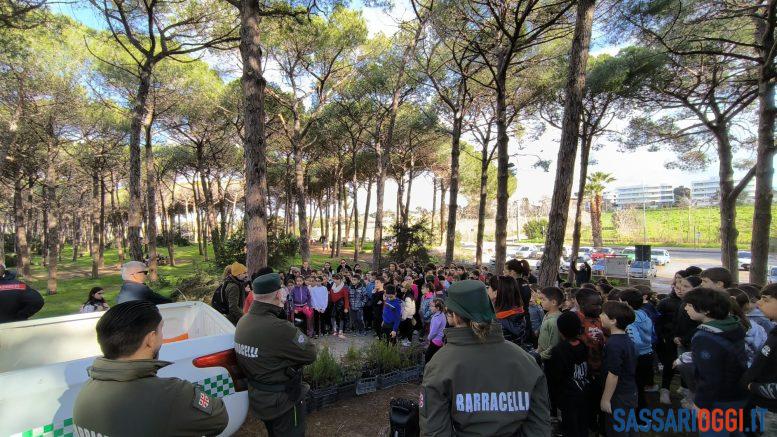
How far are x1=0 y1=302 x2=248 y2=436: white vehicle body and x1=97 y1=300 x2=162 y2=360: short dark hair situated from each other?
628mm

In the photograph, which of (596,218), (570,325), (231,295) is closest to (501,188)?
(570,325)

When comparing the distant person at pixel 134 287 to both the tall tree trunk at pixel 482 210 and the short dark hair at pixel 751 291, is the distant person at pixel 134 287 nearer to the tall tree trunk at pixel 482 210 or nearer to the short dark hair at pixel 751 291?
the short dark hair at pixel 751 291

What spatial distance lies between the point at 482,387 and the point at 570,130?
20.0ft

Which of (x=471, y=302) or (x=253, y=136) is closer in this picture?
(x=471, y=302)

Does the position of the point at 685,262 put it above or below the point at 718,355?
below

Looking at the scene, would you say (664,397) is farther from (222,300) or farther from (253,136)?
(253,136)

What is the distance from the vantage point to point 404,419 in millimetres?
2609

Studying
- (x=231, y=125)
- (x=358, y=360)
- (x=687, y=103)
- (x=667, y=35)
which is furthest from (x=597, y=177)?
(x=358, y=360)

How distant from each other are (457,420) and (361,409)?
262cm

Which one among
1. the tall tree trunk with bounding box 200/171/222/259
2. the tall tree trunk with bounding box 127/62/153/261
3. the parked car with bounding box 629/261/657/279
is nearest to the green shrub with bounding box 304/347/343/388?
the tall tree trunk with bounding box 127/62/153/261

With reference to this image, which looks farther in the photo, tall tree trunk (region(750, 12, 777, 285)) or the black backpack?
tall tree trunk (region(750, 12, 777, 285))

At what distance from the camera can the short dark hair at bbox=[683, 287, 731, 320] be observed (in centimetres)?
263

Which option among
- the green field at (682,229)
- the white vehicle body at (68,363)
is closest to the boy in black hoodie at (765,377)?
the white vehicle body at (68,363)

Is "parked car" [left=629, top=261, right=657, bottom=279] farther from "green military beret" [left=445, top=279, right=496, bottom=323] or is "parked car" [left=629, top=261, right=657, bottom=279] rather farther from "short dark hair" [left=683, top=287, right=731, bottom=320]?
"green military beret" [left=445, top=279, right=496, bottom=323]
